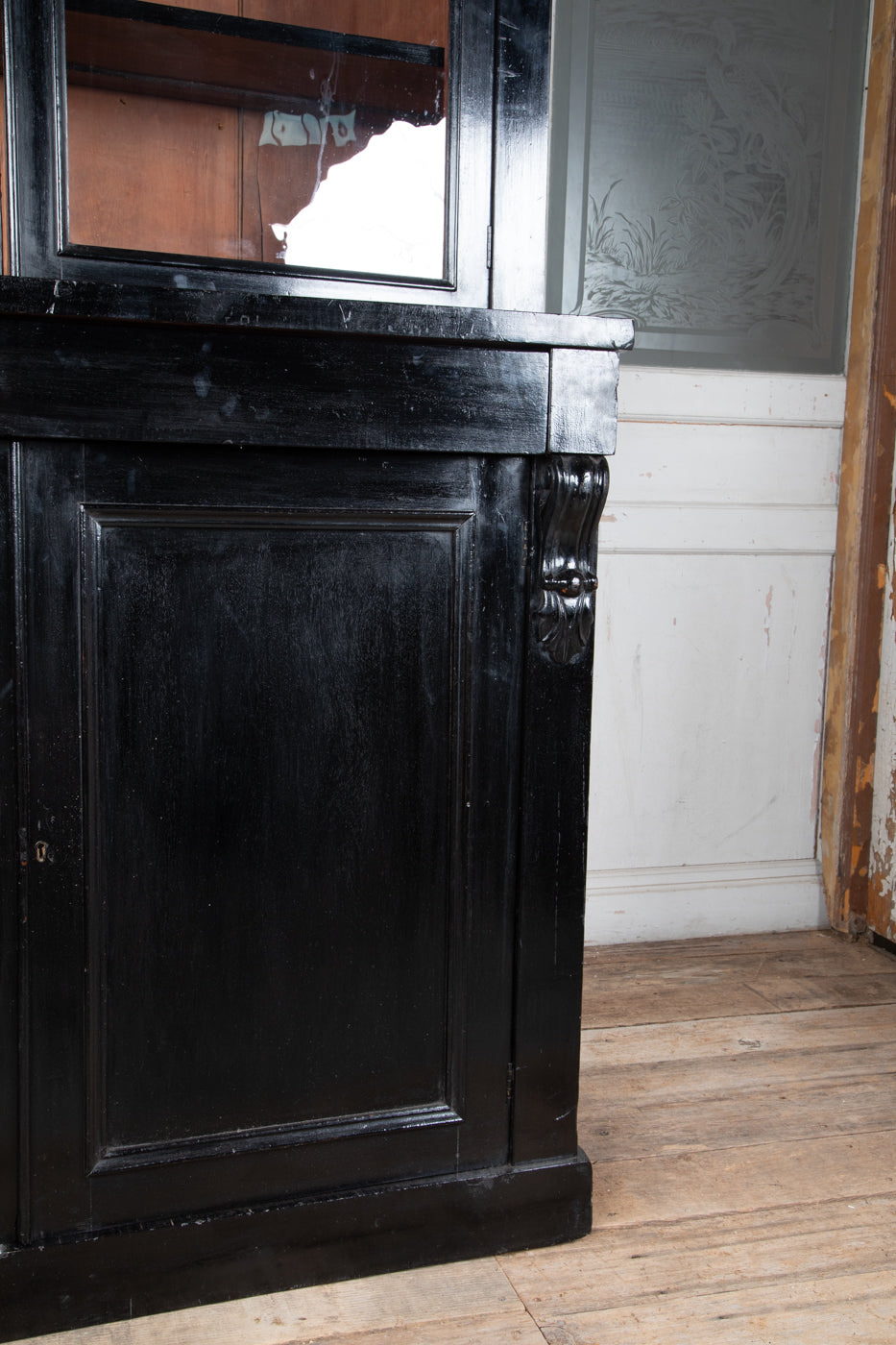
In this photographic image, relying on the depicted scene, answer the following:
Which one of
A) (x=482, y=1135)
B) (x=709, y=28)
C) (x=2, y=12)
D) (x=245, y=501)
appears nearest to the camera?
(x=2, y=12)

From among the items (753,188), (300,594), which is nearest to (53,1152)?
(300,594)

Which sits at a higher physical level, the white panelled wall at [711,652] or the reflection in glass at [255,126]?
the reflection in glass at [255,126]

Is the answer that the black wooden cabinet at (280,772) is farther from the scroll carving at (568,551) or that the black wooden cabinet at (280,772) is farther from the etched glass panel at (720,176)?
the etched glass panel at (720,176)

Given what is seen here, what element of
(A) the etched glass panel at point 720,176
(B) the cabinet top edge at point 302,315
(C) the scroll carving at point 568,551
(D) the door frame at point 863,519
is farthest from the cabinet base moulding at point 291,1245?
(A) the etched glass panel at point 720,176

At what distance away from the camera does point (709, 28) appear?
2.59m

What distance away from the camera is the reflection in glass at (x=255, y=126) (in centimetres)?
136

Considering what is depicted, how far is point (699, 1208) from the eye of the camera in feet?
5.57

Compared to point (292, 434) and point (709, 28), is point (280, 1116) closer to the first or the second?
point (292, 434)

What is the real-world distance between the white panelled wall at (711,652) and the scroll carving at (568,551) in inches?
45.0

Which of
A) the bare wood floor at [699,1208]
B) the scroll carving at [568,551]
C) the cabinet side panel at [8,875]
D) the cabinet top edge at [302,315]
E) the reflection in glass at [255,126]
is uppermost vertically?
the reflection in glass at [255,126]

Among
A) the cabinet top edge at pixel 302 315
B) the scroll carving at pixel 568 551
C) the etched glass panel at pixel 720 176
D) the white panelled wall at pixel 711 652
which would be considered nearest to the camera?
the cabinet top edge at pixel 302 315

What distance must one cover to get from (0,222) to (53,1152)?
1.10m

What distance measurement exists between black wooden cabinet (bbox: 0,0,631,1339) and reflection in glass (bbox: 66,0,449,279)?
0.05 meters

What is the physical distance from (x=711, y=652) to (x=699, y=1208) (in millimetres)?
1391
